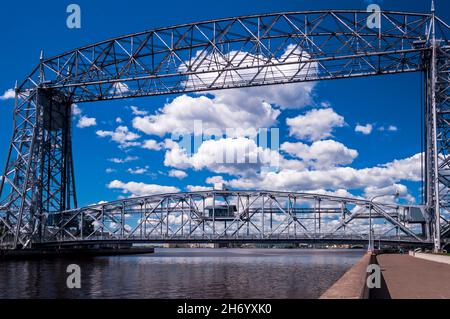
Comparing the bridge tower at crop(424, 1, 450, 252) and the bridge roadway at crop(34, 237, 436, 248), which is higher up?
the bridge tower at crop(424, 1, 450, 252)

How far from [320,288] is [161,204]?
191 feet

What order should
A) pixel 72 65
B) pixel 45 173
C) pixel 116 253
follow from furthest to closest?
pixel 116 253 < pixel 45 173 < pixel 72 65

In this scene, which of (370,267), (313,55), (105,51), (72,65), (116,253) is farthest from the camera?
(116,253)

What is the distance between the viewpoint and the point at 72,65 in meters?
67.8

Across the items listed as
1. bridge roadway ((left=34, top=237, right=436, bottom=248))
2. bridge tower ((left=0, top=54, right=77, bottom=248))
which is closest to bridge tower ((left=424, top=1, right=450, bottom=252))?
bridge roadway ((left=34, top=237, right=436, bottom=248))

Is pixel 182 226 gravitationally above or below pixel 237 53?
A: below

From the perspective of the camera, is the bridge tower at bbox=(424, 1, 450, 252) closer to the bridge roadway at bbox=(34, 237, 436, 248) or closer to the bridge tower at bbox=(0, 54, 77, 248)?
the bridge roadway at bbox=(34, 237, 436, 248)

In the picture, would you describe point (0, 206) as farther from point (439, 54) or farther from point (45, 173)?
point (439, 54)

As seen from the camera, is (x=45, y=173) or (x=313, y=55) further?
(x=45, y=173)

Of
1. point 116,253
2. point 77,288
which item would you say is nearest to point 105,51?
point 77,288

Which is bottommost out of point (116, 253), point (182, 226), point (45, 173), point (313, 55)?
point (116, 253)

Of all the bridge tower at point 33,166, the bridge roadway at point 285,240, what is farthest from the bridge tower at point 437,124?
the bridge tower at point 33,166

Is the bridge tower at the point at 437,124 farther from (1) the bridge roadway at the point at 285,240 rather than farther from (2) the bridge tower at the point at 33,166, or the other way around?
(2) the bridge tower at the point at 33,166

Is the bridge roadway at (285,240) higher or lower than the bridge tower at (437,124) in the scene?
lower
